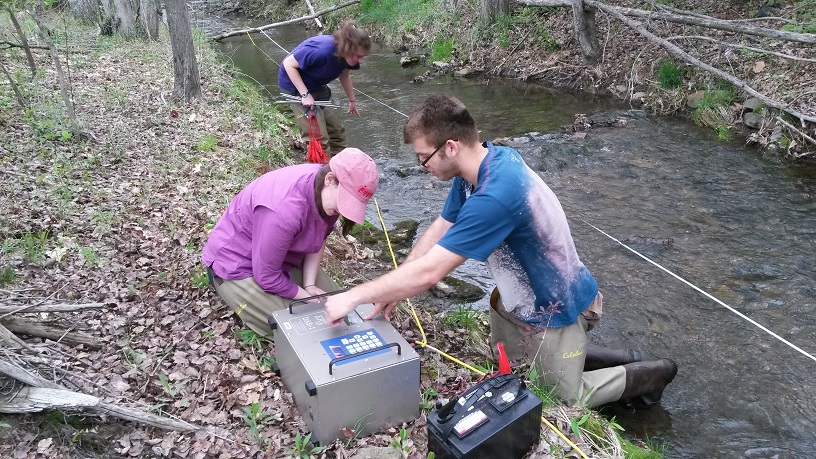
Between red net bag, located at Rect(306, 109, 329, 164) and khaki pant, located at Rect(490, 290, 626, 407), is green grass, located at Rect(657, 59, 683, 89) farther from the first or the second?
khaki pant, located at Rect(490, 290, 626, 407)

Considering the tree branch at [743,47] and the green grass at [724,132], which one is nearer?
the tree branch at [743,47]

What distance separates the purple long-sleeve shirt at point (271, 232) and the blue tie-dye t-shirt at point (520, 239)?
0.86 metres


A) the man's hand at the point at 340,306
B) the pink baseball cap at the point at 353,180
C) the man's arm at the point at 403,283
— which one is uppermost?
the pink baseball cap at the point at 353,180

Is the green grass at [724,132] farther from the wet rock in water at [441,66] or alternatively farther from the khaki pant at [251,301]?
the khaki pant at [251,301]

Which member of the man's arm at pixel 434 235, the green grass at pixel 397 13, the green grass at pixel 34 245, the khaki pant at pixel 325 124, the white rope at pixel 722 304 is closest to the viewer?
the man's arm at pixel 434 235

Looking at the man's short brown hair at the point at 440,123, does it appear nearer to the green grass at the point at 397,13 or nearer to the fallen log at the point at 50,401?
the fallen log at the point at 50,401

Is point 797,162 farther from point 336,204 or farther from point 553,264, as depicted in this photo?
point 336,204

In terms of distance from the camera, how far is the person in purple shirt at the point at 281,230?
328 cm

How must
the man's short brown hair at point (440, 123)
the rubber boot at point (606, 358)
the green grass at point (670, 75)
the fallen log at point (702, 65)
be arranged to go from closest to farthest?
the man's short brown hair at point (440, 123) < the rubber boot at point (606, 358) < the fallen log at point (702, 65) < the green grass at point (670, 75)

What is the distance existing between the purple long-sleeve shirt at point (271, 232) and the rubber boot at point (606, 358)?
2013mm

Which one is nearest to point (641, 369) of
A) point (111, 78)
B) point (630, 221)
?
point (630, 221)

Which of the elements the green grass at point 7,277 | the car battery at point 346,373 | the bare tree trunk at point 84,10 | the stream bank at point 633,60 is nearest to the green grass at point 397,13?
the stream bank at point 633,60

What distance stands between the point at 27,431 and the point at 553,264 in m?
2.74

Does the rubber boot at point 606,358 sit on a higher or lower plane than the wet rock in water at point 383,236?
higher
